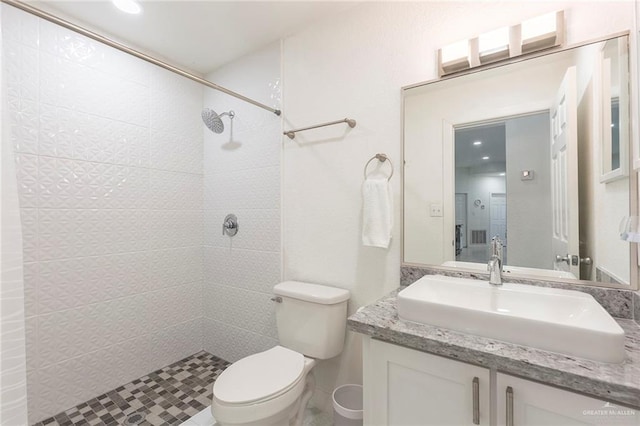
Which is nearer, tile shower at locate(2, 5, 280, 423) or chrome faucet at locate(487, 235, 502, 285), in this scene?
chrome faucet at locate(487, 235, 502, 285)

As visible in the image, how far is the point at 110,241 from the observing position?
1.84 metres

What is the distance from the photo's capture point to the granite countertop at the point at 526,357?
2.10 ft

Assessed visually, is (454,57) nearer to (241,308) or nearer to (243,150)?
(243,150)

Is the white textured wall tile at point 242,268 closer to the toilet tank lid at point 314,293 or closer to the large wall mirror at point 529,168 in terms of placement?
the toilet tank lid at point 314,293

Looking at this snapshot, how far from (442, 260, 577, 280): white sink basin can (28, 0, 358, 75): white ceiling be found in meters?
1.48

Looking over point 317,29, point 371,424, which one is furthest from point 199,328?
point 317,29

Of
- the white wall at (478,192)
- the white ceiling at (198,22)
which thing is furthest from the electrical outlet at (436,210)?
the white ceiling at (198,22)

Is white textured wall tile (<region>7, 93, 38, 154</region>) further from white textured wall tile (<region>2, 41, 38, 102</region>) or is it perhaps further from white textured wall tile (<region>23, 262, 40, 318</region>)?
white textured wall tile (<region>23, 262, 40, 318</region>)

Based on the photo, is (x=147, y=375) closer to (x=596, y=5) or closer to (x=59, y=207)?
(x=59, y=207)

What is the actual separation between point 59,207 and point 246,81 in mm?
1416

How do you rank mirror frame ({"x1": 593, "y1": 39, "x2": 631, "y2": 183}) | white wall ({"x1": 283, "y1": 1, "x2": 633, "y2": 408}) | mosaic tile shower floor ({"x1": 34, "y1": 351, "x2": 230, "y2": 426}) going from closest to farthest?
mirror frame ({"x1": 593, "y1": 39, "x2": 631, "y2": 183}), white wall ({"x1": 283, "y1": 1, "x2": 633, "y2": 408}), mosaic tile shower floor ({"x1": 34, "y1": 351, "x2": 230, "y2": 426})

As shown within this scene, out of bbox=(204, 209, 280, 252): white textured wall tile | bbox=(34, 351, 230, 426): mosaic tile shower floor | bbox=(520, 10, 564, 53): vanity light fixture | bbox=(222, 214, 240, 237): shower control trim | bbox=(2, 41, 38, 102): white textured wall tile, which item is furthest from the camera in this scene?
bbox=(222, 214, 240, 237): shower control trim

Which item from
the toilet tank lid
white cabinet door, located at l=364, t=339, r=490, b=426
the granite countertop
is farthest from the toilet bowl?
the granite countertop

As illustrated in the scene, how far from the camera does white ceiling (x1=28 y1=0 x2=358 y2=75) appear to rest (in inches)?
63.2
